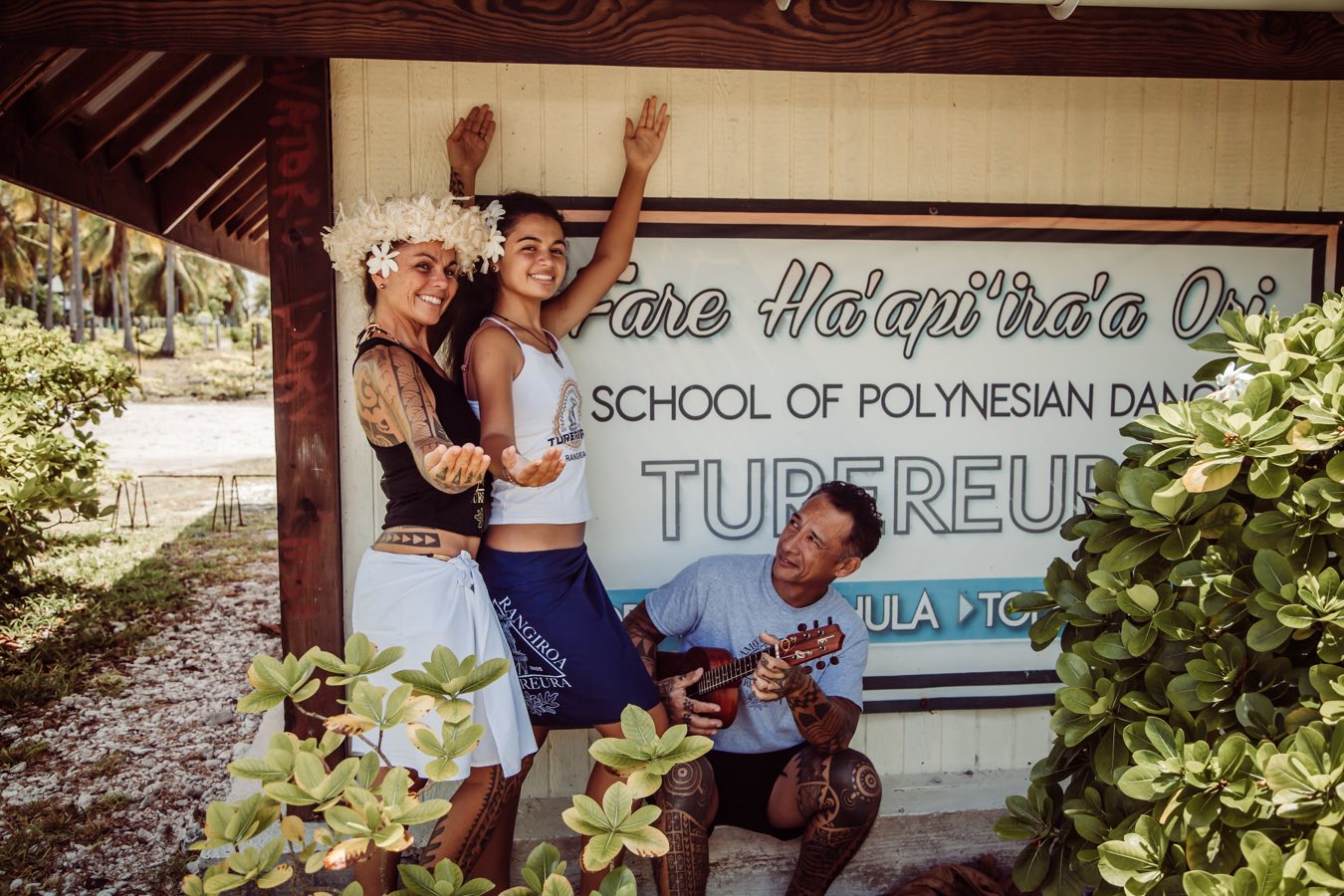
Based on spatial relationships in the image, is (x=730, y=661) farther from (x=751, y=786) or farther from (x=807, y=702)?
(x=751, y=786)

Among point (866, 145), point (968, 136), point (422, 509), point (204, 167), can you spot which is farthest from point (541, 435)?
point (204, 167)

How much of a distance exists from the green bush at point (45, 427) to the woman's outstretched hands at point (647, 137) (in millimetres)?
4221

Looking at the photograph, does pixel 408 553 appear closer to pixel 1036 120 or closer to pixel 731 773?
pixel 731 773

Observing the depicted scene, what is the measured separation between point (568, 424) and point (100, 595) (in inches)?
218

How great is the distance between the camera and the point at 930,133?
346cm

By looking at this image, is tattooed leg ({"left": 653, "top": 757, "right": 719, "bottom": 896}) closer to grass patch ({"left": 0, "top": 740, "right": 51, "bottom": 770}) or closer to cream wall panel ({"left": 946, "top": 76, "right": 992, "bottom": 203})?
cream wall panel ({"left": 946, "top": 76, "right": 992, "bottom": 203})

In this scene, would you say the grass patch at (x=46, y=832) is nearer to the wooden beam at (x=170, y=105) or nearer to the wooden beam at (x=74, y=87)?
Answer: the wooden beam at (x=74, y=87)

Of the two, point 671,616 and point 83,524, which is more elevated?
point 671,616

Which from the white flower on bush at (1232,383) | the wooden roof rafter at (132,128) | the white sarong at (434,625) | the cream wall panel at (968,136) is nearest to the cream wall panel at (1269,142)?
the cream wall panel at (968,136)

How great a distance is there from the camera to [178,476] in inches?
501

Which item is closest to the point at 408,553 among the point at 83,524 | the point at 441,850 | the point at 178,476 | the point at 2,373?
the point at 441,850

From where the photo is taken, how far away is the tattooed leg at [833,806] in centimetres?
284

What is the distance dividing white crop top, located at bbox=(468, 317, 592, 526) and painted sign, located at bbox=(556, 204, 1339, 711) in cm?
48

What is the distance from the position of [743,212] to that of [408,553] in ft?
5.10
